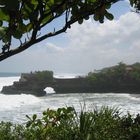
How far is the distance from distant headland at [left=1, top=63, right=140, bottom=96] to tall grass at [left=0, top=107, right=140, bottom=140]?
227ft

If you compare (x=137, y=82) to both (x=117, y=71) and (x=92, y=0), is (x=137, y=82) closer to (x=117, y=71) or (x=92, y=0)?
(x=117, y=71)

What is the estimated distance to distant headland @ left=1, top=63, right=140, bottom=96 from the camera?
7856 centimetres

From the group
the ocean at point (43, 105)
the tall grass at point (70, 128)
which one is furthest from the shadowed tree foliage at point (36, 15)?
the ocean at point (43, 105)

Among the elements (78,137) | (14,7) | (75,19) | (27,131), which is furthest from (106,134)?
(14,7)

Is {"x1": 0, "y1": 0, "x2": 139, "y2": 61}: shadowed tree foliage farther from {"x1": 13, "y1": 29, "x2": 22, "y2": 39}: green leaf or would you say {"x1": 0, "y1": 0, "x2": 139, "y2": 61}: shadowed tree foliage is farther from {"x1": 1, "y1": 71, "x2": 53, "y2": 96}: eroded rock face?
{"x1": 1, "y1": 71, "x2": 53, "y2": 96}: eroded rock face

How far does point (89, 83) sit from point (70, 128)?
73801 mm

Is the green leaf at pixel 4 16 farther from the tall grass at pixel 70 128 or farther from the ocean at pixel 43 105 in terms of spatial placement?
the ocean at pixel 43 105

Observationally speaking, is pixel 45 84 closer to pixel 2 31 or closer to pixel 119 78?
pixel 119 78

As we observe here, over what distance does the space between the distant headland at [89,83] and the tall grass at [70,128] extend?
69113 millimetres

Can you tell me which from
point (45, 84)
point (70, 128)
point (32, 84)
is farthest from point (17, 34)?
point (45, 84)

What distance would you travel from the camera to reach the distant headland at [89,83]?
7856 cm

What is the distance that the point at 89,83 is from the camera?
81875 mm

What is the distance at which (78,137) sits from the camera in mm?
7906

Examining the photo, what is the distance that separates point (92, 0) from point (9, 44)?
2.57 feet
